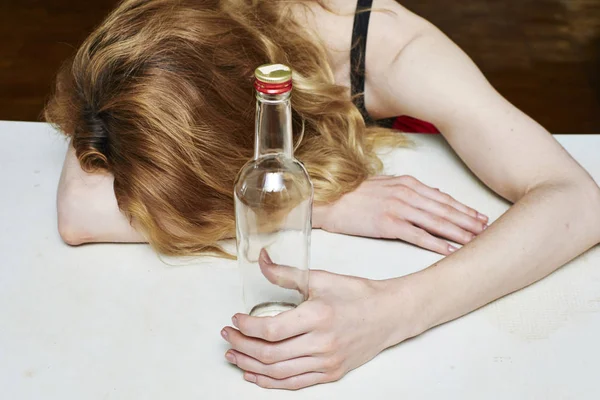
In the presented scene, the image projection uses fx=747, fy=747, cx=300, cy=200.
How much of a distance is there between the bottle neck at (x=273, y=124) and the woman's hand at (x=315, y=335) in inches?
6.4

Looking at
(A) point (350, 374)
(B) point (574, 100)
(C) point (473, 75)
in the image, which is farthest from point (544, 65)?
(A) point (350, 374)

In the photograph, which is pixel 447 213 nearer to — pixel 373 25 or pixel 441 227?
pixel 441 227

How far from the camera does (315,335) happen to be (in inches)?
32.4

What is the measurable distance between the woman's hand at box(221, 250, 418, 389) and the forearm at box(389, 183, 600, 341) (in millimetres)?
54

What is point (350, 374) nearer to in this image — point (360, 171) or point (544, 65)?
point (360, 171)

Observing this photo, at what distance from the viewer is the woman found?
2.85ft

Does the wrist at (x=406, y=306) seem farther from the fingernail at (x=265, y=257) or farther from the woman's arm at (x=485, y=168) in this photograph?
the fingernail at (x=265, y=257)

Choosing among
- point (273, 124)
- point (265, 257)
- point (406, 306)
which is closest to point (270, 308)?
point (265, 257)

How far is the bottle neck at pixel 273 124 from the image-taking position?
27.9 inches

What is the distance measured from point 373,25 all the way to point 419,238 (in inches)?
13.6

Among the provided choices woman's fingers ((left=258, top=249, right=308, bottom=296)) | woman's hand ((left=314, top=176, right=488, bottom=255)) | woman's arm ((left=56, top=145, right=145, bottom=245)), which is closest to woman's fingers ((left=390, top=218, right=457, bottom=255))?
woman's hand ((left=314, top=176, right=488, bottom=255))

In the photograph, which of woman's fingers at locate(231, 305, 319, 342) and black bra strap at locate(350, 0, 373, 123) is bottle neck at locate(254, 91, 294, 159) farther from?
black bra strap at locate(350, 0, 373, 123)

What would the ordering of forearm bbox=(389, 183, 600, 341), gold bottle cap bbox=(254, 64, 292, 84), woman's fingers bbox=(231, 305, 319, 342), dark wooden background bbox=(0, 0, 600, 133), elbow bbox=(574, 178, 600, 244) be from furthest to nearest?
dark wooden background bbox=(0, 0, 600, 133)
elbow bbox=(574, 178, 600, 244)
forearm bbox=(389, 183, 600, 341)
woman's fingers bbox=(231, 305, 319, 342)
gold bottle cap bbox=(254, 64, 292, 84)

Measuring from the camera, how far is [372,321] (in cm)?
86
